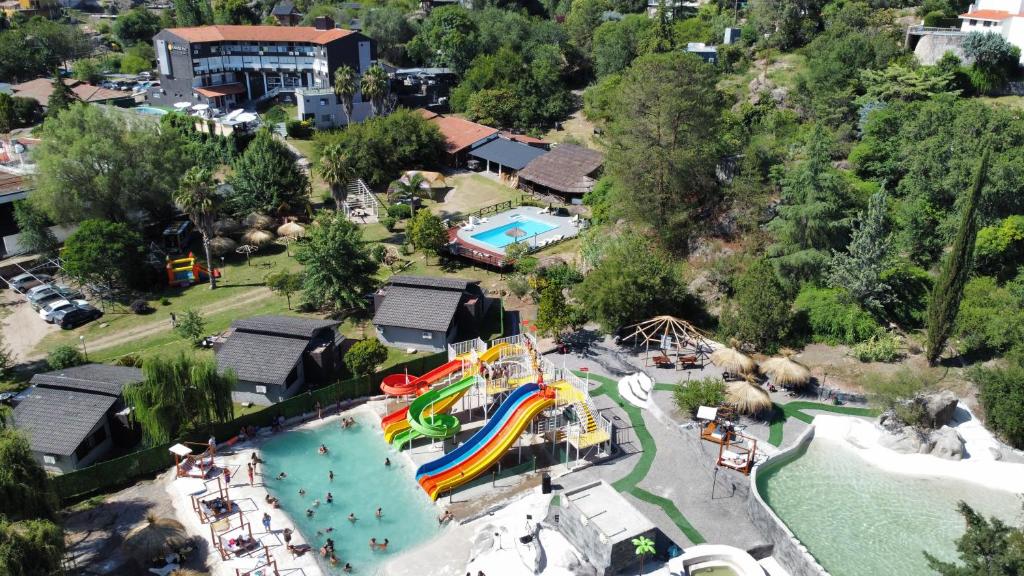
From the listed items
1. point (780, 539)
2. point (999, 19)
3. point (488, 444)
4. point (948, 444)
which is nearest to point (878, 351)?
point (948, 444)

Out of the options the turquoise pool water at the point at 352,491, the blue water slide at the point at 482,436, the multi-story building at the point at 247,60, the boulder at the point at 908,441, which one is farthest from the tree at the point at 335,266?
the multi-story building at the point at 247,60

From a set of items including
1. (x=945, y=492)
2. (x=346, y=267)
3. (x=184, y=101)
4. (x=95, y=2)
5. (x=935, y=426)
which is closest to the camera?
(x=945, y=492)

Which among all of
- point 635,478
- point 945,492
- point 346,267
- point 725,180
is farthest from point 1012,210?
Answer: point 346,267

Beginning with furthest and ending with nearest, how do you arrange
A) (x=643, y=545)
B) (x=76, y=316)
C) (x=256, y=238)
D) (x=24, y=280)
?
(x=256, y=238)
(x=24, y=280)
(x=76, y=316)
(x=643, y=545)

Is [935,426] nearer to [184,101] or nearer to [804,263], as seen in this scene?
[804,263]

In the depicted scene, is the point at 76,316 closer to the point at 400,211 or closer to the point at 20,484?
the point at 400,211

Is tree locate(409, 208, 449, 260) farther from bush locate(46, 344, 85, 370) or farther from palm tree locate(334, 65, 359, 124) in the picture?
palm tree locate(334, 65, 359, 124)
